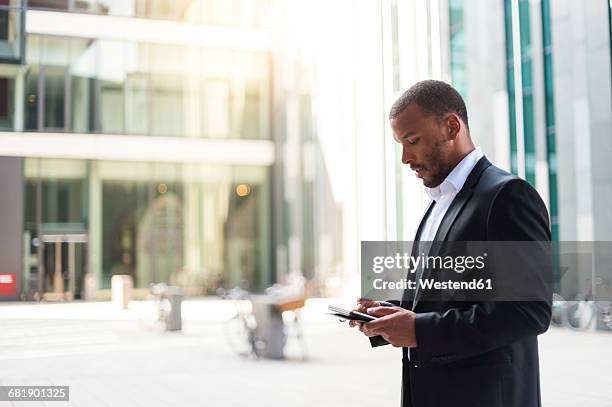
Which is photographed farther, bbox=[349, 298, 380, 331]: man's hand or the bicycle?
the bicycle

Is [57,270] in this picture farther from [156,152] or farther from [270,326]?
[156,152]

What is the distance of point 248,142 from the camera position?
1820cm

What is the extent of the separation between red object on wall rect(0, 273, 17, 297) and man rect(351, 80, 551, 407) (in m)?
4.47

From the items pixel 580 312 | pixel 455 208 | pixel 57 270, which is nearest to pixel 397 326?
pixel 455 208

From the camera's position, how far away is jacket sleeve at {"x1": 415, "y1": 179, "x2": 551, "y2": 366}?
4.48ft

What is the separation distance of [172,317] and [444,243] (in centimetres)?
911

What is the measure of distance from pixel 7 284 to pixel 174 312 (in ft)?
15.7

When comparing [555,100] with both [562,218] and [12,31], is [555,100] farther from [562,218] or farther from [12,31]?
[12,31]

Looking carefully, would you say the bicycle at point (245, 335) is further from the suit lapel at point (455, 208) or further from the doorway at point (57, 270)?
the suit lapel at point (455, 208)

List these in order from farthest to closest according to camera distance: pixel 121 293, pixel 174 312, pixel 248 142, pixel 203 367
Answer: pixel 248 142 → pixel 121 293 → pixel 174 312 → pixel 203 367

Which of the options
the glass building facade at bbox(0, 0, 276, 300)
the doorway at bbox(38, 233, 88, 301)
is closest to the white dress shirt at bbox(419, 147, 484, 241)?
the doorway at bbox(38, 233, 88, 301)

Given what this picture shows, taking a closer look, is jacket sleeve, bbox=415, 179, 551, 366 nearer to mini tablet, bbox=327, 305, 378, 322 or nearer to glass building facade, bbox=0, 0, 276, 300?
mini tablet, bbox=327, 305, 378, 322

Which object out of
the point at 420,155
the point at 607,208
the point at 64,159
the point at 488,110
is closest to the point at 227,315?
the point at 64,159

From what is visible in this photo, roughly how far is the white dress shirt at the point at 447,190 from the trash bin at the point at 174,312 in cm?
875
